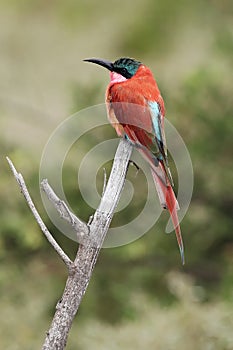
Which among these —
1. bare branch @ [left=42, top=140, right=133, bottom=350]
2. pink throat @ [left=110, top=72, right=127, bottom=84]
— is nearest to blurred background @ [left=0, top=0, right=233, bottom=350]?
pink throat @ [left=110, top=72, right=127, bottom=84]

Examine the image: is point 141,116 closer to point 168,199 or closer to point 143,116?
point 143,116

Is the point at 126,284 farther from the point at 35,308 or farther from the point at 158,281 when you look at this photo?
the point at 35,308

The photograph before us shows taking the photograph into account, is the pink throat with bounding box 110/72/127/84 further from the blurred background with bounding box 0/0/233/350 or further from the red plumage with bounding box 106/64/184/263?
the blurred background with bounding box 0/0/233/350

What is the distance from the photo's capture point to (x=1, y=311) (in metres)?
2.34

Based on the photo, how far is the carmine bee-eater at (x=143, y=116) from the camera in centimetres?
126

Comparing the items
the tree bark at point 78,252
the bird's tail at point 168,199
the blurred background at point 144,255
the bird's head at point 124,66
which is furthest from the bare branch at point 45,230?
the blurred background at point 144,255

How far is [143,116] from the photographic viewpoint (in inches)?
52.4

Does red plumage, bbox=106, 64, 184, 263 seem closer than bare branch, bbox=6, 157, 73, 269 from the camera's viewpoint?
No

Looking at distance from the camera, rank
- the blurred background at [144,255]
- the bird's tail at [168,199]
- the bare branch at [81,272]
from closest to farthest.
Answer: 1. the bare branch at [81,272]
2. the bird's tail at [168,199]
3. the blurred background at [144,255]

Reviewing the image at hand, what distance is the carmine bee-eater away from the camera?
1262 mm

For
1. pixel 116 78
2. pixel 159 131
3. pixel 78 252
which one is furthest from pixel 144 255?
pixel 78 252

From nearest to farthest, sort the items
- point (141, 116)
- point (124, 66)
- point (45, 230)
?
point (45, 230), point (141, 116), point (124, 66)

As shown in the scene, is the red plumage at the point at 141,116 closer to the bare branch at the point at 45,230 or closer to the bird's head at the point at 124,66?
the bird's head at the point at 124,66

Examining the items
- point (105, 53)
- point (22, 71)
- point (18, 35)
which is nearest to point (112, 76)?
point (22, 71)
